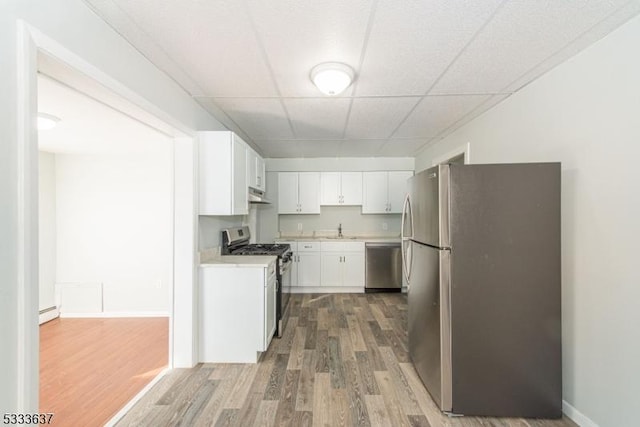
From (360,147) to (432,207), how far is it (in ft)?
8.10

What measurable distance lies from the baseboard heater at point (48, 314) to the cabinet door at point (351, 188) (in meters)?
4.42

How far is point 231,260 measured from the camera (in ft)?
8.73

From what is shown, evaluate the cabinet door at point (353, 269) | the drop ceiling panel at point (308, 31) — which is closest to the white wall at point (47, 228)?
the drop ceiling panel at point (308, 31)

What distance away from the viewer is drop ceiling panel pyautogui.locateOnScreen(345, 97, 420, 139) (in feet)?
8.14

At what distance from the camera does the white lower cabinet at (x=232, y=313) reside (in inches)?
97.0

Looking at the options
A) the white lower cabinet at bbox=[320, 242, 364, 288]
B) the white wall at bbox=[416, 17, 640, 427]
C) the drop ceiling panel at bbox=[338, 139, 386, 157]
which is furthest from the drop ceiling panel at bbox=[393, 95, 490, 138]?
the white lower cabinet at bbox=[320, 242, 364, 288]

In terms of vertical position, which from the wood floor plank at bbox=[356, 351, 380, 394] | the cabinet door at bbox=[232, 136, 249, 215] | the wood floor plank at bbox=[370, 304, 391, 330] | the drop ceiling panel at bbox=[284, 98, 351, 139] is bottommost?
the wood floor plank at bbox=[370, 304, 391, 330]

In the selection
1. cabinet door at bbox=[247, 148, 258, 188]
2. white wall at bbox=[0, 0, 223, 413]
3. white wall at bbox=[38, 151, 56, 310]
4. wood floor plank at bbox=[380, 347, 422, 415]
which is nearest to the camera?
white wall at bbox=[0, 0, 223, 413]

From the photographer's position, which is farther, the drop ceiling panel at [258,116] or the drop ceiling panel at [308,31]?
the drop ceiling panel at [258,116]

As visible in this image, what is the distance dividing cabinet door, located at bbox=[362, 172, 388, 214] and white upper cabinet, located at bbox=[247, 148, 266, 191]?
2004 millimetres

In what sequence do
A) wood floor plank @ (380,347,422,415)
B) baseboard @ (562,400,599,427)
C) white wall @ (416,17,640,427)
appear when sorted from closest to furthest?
white wall @ (416,17,640,427), baseboard @ (562,400,599,427), wood floor plank @ (380,347,422,415)

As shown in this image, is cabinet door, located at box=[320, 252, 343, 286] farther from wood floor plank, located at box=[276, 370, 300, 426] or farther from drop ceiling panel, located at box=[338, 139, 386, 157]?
wood floor plank, located at box=[276, 370, 300, 426]

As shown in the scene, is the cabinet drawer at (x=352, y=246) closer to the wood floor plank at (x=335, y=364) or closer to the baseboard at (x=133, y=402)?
the wood floor plank at (x=335, y=364)

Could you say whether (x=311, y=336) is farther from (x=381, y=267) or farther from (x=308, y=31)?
(x=308, y=31)
